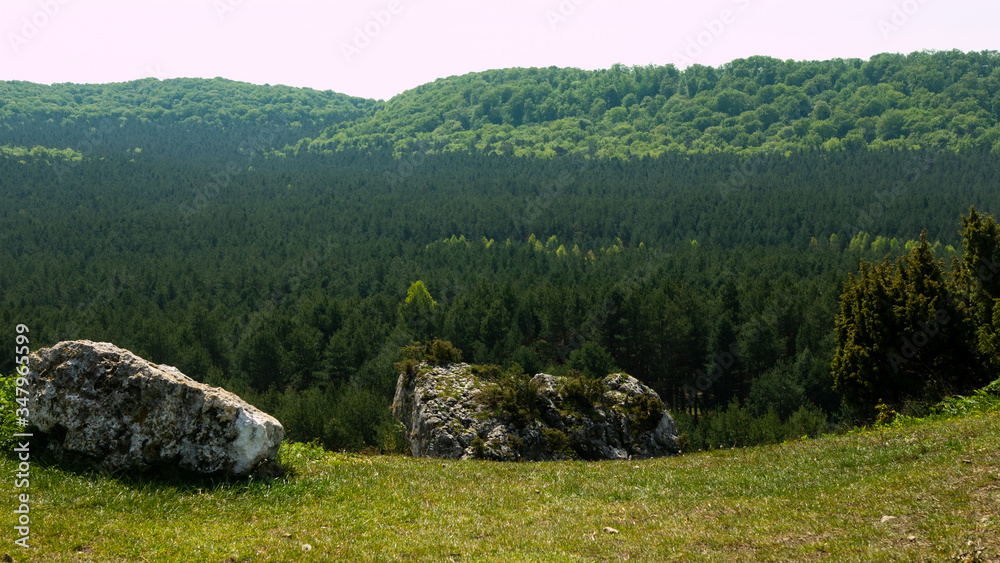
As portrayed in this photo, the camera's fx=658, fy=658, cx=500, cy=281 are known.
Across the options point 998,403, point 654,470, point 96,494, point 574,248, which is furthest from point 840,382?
point 574,248

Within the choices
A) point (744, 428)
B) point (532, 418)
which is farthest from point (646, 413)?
point (744, 428)

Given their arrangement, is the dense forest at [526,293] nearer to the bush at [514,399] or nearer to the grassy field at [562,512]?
the bush at [514,399]

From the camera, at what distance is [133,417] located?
14578 mm

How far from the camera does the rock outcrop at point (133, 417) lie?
1427cm

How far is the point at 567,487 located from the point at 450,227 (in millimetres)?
174955

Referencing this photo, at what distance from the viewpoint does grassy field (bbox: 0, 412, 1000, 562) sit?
1073 centimetres

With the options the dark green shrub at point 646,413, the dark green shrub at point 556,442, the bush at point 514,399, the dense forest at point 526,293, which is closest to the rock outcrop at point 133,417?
the bush at point 514,399

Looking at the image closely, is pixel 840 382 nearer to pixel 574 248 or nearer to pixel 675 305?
pixel 675 305

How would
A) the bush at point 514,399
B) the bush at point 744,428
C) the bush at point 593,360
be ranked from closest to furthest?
the bush at point 514,399 → the bush at point 744,428 → the bush at point 593,360

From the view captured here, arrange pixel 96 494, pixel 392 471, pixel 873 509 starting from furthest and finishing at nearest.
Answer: pixel 392 471 → pixel 96 494 → pixel 873 509

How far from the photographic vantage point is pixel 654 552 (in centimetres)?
1091

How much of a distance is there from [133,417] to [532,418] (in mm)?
16186

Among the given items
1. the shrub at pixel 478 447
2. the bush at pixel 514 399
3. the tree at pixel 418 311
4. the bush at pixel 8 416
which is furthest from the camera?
the tree at pixel 418 311

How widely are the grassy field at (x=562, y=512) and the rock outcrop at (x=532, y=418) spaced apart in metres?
8.88
